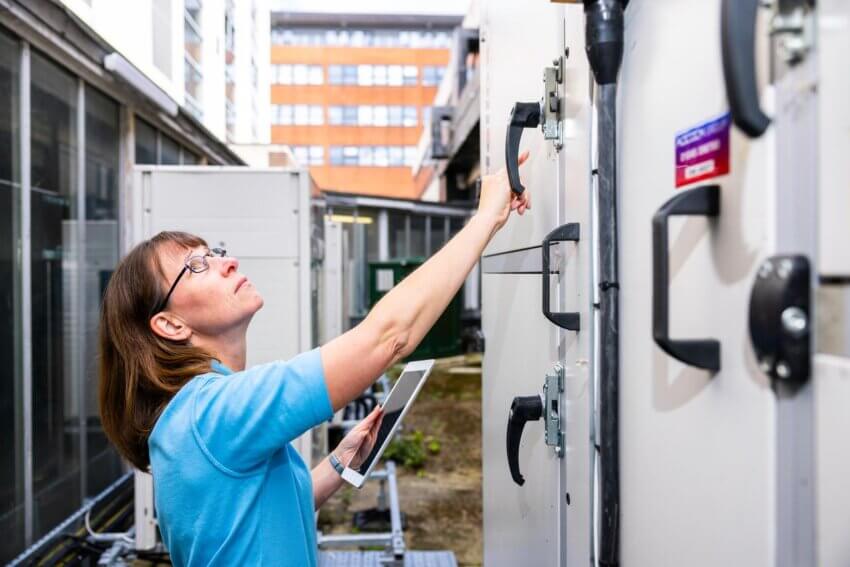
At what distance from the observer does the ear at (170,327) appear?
1448 mm

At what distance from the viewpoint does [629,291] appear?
3.40 feet

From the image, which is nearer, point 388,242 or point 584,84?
point 584,84

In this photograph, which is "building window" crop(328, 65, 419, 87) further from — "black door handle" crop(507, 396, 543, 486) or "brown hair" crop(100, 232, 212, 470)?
"black door handle" crop(507, 396, 543, 486)

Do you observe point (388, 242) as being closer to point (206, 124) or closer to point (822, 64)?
point (206, 124)

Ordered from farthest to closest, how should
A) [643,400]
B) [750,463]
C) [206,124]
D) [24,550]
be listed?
[206,124] < [24,550] < [643,400] < [750,463]

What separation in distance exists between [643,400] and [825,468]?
0.35 metres

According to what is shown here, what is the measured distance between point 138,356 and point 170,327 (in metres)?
0.09

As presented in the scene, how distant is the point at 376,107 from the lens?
29.7m

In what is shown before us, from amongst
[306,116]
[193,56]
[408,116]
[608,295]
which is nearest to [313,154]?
[306,116]

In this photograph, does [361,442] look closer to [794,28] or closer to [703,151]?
[703,151]

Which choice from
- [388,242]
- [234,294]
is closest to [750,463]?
[234,294]

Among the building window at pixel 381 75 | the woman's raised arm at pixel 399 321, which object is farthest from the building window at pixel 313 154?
the woman's raised arm at pixel 399 321

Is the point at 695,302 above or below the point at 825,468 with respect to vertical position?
above

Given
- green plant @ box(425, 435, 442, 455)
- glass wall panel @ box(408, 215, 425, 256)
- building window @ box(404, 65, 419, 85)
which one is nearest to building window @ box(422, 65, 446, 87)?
building window @ box(404, 65, 419, 85)
